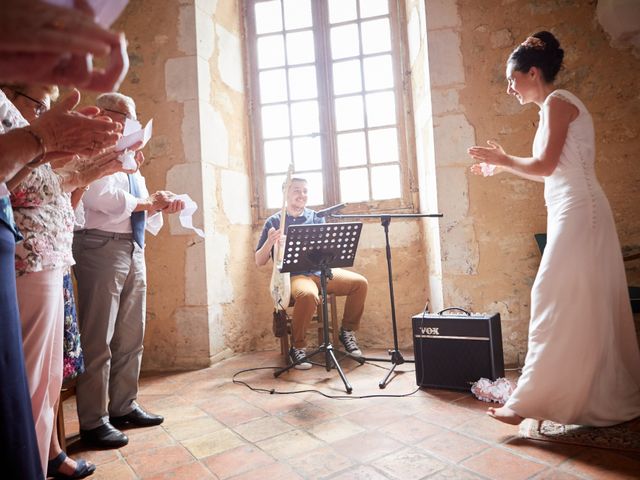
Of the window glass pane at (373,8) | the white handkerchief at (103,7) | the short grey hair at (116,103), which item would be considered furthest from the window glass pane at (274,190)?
the white handkerchief at (103,7)

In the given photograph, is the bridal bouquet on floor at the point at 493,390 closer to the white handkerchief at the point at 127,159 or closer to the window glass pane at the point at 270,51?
the white handkerchief at the point at 127,159

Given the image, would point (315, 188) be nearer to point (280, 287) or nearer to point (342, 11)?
point (280, 287)

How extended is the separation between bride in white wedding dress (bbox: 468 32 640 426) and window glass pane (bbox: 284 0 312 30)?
3.15 m

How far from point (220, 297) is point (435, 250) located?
6.18 feet

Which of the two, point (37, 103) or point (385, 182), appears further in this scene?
point (385, 182)

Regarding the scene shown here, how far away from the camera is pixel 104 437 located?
2047 millimetres

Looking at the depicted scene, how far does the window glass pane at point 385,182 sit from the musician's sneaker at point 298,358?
1705 mm

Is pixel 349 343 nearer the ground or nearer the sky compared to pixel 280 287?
nearer the ground

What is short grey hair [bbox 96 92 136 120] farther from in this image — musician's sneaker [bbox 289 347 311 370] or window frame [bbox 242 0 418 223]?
window frame [bbox 242 0 418 223]

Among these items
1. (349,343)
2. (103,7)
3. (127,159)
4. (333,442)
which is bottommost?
(333,442)

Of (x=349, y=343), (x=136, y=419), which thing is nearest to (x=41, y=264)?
(x=136, y=419)

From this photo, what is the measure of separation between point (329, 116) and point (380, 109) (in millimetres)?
515

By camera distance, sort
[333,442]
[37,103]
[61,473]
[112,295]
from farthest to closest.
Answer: [112,295] < [333,442] < [61,473] < [37,103]

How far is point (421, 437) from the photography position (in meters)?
1.98
